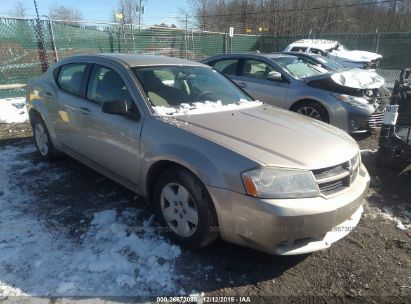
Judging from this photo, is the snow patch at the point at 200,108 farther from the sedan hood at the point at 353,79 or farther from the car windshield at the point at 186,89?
the sedan hood at the point at 353,79

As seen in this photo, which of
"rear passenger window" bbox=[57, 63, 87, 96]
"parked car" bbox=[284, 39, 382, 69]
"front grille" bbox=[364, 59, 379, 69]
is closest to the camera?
"rear passenger window" bbox=[57, 63, 87, 96]

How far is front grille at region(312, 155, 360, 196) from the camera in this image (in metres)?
2.81

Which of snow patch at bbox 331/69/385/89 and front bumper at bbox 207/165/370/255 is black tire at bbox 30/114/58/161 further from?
snow patch at bbox 331/69/385/89

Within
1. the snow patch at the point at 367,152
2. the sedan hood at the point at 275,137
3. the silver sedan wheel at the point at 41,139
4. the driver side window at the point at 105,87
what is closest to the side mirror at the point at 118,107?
the driver side window at the point at 105,87

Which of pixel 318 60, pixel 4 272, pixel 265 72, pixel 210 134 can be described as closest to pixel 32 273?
pixel 4 272

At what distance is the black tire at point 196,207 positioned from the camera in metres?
2.90

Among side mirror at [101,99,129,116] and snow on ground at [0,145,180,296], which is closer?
snow on ground at [0,145,180,296]

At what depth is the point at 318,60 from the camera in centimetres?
883

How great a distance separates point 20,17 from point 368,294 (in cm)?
1146

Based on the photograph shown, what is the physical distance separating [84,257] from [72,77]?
8.05ft

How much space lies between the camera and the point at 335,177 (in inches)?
114

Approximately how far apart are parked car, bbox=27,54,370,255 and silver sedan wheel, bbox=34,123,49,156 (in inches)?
31.0

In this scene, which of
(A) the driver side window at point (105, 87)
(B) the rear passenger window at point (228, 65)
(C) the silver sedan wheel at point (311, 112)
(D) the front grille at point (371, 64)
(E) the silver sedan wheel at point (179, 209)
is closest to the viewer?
(E) the silver sedan wheel at point (179, 209)

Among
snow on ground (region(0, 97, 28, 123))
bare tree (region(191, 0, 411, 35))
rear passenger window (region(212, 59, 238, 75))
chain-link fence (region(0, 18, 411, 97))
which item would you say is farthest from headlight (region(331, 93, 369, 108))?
bare tree (region(191, 0, 411, 35))
